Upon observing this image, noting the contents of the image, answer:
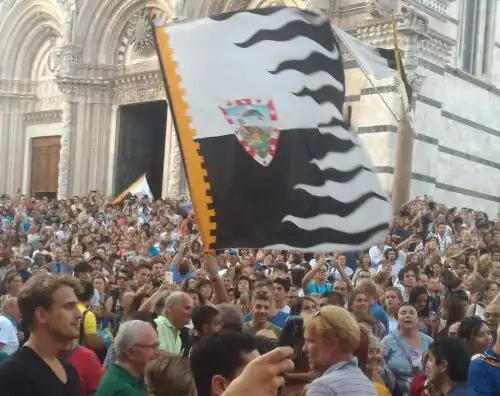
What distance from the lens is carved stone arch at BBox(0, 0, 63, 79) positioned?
94.7ft

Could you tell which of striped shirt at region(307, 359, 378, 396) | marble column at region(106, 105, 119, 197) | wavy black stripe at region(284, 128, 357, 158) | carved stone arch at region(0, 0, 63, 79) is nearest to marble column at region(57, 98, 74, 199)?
marble column at region(106, 105, 119, 197)

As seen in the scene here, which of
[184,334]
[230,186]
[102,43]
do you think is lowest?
[184,334]

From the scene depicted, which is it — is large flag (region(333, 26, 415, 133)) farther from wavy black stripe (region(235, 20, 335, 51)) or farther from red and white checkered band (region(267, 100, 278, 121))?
red and white checkered band (region(267, 100, 278, 121))

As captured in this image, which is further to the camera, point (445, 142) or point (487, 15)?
point (487, 15)

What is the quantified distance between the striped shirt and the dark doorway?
74.3 ft

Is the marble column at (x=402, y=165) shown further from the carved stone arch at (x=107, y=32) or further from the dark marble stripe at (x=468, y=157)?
the carved stone arch at (x=107, y=32)

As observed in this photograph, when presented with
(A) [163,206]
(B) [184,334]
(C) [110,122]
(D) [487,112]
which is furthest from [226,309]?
(C) [110,122]

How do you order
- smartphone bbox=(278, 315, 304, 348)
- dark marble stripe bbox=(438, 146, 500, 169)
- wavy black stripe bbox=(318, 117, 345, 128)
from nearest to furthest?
smartphone bbox=(278, 315, 304, 348), wavy black stripe bbox=(318, 117, 345, 128), dark marble stripe bbox=(438, 146, 500, 169)

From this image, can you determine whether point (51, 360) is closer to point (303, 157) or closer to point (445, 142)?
point (303, 157)

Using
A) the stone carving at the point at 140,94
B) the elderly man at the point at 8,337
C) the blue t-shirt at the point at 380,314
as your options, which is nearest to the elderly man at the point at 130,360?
the elderly man at the point at 8,337

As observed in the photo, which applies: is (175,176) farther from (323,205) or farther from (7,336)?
(323,205)

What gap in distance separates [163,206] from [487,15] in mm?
9820

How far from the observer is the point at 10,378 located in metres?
3.74

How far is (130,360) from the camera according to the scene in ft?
15.5
